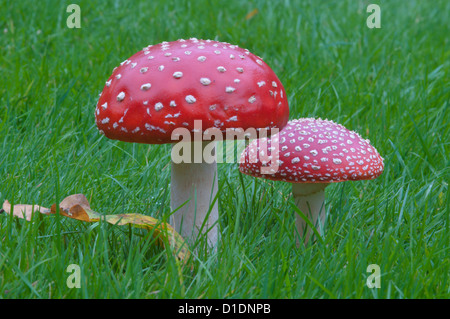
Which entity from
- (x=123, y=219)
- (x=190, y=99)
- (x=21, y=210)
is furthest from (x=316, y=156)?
(x=21, y=210)

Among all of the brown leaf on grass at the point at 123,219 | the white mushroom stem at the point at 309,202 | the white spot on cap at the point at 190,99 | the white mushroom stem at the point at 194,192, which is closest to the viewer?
the white spot on cap at the point at 190,99

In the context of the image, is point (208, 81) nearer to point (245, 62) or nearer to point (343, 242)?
point (245, 62)

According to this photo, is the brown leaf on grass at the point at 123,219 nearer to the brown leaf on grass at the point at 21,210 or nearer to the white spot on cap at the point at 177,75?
the brown leaf on grass at the point at 21,210

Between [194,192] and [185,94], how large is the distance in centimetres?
55

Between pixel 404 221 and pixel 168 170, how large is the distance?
4.01ft

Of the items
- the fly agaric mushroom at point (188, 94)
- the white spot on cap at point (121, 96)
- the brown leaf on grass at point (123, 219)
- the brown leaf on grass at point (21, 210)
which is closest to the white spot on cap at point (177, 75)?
the fly agaric mushroom at point (188, 94)

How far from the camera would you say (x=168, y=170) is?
311cm

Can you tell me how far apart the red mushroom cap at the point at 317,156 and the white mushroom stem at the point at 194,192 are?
7.3 inches

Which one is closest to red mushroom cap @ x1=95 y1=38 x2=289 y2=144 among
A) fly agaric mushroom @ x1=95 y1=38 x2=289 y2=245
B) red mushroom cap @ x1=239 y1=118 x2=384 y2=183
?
fly agaric mushroom @ x1=95 y1=38 x2=289 y2=245

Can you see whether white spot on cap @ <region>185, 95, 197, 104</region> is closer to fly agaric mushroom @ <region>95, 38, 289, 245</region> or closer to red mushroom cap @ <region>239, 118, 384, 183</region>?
fly agaric mushroom @ <region>95, 38, 289, 245</region>

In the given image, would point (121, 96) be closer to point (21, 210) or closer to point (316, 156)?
point (21, 210)

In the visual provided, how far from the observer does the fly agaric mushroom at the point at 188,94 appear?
1.98 meters

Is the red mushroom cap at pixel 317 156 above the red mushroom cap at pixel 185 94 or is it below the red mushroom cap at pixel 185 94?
below

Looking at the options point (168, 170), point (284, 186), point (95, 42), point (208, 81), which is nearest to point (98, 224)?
point (208, 81)
